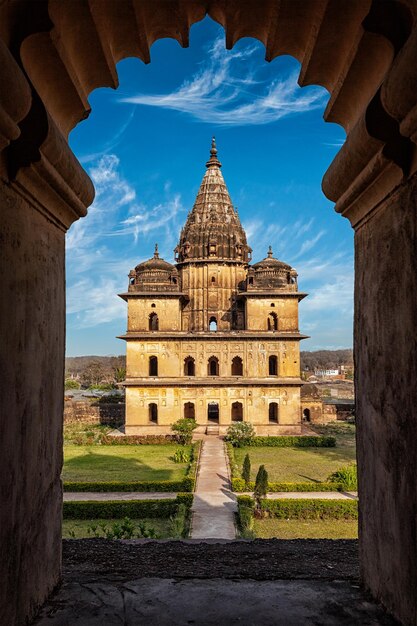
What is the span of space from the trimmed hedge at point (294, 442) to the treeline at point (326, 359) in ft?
212

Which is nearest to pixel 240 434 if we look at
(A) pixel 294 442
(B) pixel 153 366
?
(A) pixel 294 442

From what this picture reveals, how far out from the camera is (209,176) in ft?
112

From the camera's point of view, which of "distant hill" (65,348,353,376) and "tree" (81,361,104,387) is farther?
"distant hill" (65,348,353,376)

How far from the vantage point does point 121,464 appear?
2144 cm

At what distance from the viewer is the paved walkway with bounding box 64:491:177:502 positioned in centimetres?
1583

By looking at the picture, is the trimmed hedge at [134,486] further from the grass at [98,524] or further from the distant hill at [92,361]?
the distant hill at [92,361]

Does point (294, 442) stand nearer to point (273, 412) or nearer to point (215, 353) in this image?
point (273, 412)

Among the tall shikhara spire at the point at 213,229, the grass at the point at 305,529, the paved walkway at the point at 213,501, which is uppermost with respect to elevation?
the tall shikhara spire at the point at 213,229

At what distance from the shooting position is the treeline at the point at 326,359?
3647 inches

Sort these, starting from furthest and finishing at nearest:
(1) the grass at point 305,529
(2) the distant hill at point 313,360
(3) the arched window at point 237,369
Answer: (2) the distant hill at point 313,360 < (3) the arched window at point 237,369 < (1) the grass at point 305,529

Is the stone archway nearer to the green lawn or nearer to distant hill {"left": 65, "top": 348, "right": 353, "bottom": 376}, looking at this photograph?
the green lawn

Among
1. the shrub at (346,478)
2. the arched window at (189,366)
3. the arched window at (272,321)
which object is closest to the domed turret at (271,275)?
the arched window at (272,321)

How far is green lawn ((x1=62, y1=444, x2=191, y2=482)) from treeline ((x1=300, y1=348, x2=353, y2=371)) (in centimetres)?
6802

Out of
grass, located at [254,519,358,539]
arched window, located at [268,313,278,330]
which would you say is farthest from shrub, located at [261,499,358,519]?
arched window, located at [268,313,278,330]
